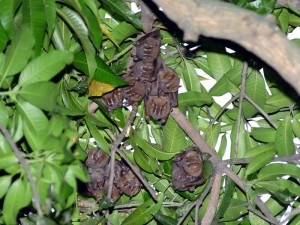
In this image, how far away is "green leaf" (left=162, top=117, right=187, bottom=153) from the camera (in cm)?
176

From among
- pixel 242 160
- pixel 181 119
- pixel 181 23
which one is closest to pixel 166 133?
pixel 181 119

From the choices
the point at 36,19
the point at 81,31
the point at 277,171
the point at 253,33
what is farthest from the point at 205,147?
the point at 253,33

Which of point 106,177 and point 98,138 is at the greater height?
point 98,138

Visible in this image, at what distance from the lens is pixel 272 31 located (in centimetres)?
100

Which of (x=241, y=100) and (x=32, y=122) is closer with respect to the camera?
(x=32, y=122)

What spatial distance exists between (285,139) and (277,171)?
96 mm

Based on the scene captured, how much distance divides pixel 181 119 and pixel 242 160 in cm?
17

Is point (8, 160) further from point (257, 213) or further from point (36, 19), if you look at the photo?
point (257, 213)

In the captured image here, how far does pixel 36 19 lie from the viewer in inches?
55.2

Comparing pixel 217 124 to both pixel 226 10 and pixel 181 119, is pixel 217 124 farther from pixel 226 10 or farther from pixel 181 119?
pixel 226 10

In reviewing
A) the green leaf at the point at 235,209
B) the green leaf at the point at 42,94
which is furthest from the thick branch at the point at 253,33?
the green leaf at the point at 235,209


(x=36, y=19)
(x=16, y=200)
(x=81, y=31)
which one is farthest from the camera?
(x=81, y=31)

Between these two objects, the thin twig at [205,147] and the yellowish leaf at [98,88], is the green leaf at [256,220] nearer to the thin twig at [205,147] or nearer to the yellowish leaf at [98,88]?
the thin twig at [205,147]

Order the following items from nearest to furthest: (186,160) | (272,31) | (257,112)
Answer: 1. (272,31)
2. (186,160)
3. (257,112)
